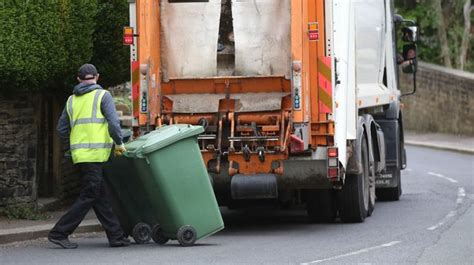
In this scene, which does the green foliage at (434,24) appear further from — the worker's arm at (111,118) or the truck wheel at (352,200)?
the worker's arm at (111,118)

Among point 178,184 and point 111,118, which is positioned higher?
point 111,118

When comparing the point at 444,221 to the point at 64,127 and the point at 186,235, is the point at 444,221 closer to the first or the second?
the point at 186,235

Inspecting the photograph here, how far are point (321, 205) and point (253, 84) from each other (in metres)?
1.93

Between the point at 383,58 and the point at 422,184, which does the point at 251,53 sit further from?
the point at 422,184

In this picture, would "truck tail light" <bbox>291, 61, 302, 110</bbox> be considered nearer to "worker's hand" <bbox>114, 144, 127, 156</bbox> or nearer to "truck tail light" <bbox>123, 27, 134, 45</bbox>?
"truck tail light" <bbox>123, 27, 134, 45</bbox>

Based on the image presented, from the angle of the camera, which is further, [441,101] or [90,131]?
[441,101]

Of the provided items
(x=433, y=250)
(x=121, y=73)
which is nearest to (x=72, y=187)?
(x=121, y=73)

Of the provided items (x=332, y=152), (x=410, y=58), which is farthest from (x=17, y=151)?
(x=410, y=58)

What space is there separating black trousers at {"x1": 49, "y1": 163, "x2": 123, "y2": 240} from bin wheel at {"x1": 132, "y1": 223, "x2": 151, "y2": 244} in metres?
0.15

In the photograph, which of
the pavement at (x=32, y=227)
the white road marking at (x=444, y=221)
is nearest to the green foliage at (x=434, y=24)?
the white road marking at (x=444, y=221)

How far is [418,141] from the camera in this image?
111ft

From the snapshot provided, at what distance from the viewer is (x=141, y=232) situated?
1241 cm

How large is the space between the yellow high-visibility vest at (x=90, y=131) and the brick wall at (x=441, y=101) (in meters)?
22.3

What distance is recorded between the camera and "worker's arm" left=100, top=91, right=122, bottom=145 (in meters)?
12.0
